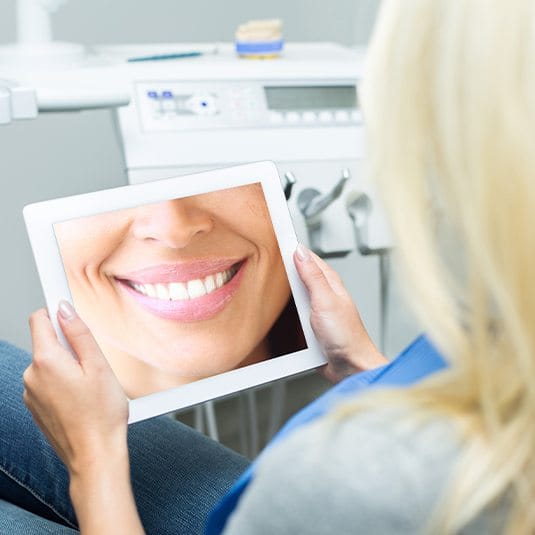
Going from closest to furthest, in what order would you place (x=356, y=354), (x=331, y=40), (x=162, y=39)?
(x=356, y=354), (x=162, y=39), (x=331, y=40)

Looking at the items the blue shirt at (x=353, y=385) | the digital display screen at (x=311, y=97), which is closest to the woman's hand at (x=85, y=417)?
the blue shirt at (x=353, y=385)

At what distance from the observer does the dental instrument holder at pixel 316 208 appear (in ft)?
3.83

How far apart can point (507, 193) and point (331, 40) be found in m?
1.43

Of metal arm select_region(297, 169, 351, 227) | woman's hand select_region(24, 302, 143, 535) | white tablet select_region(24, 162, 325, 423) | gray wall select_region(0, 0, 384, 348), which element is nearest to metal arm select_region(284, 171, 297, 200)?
metal arm select_region(297, 169, 351, 227)

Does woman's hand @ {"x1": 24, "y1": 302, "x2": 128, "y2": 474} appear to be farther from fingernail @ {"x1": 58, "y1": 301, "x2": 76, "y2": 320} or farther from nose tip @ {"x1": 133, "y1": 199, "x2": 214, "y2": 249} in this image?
nose tip @ {"x1": 133, "y1": 199, "x2": 214, "y2": 249}

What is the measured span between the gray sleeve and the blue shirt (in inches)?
2.1

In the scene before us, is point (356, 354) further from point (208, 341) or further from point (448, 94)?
point (448, 94)

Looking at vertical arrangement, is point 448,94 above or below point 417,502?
above

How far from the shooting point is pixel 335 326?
89 cm

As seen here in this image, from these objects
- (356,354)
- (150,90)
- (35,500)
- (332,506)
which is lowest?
(35,500)

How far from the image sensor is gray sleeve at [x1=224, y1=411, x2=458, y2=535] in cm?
45

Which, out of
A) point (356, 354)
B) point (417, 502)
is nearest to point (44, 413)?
point (356, 354)

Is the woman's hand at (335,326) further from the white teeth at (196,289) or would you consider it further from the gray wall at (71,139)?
the gray wall at (71,139)

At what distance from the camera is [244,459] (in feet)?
3.16
